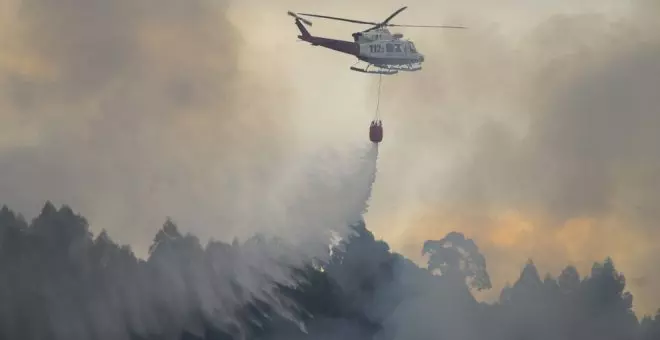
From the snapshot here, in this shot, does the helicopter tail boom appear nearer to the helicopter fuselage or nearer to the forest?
the helicopter fuselage

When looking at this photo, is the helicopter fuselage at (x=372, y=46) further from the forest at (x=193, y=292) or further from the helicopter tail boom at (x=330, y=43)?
the forest at (x=193, y=292)

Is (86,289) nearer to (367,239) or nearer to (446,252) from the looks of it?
(367,239)

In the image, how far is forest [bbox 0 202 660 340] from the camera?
261 ft

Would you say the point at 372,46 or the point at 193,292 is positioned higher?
the point at 372,46

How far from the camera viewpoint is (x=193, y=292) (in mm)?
82125

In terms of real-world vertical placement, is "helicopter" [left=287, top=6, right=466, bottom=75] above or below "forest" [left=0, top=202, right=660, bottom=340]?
above

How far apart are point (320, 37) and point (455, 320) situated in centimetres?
2857

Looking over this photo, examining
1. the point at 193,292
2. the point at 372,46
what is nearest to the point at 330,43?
the point at 372,46

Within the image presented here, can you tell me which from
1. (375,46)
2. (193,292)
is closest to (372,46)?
(375,46)

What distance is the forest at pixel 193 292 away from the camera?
79.6 metres

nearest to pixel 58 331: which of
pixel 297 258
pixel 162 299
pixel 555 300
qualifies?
pixel 162 299

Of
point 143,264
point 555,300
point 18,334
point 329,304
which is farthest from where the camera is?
point 555,300

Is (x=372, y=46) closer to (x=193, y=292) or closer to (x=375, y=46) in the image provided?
(x=375, y=46)

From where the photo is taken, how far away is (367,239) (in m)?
96.1
